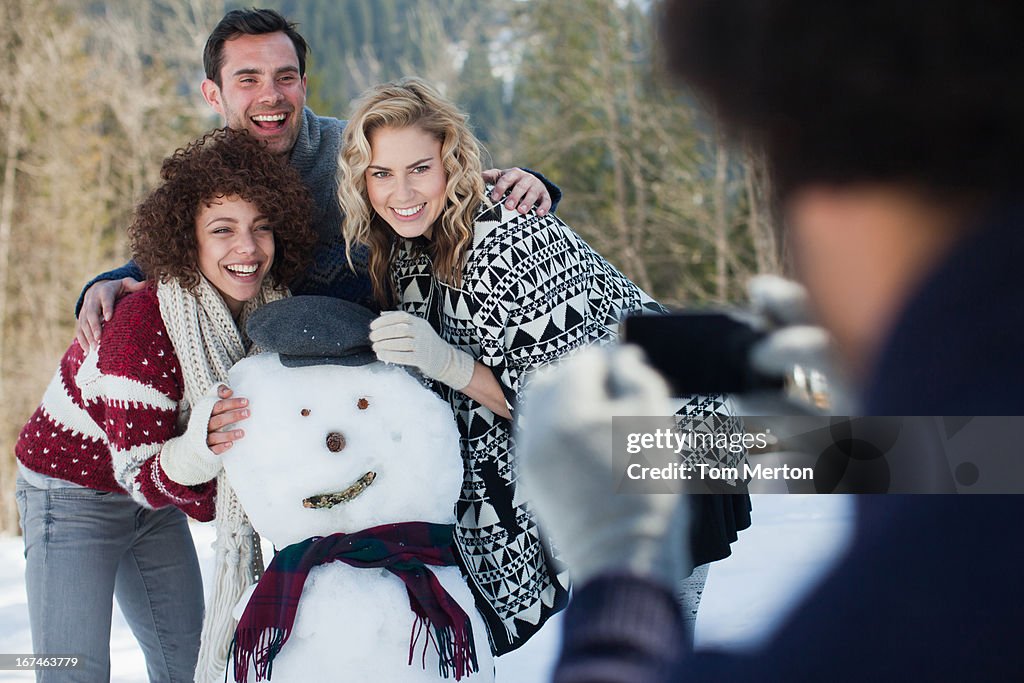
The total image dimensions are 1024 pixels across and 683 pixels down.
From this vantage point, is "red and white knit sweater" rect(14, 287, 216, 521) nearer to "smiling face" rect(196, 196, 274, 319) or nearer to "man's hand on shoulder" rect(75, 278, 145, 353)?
"man's hand on shoulder" rect(75, 278, 145, 353)

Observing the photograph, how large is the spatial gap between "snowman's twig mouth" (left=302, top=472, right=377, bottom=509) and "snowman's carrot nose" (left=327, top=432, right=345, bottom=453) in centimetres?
8

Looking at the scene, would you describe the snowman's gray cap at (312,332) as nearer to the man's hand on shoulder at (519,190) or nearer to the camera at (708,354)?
the man's hand on shoulder at (519,190)

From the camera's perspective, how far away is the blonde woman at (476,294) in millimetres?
2131

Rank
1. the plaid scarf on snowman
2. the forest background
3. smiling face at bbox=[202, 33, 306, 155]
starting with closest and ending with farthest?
the plaid scarf on snowman < smiling face at bbox=[202, 33, 306, 155] < the forest background

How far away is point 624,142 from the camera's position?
15867 mm

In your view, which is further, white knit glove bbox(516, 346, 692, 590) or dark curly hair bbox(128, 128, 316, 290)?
dark curly hair bbox(128, 128, 316, 290)

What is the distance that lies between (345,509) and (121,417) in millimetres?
549

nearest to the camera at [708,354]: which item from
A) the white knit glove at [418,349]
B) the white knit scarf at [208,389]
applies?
the white knit glove at [418,349]

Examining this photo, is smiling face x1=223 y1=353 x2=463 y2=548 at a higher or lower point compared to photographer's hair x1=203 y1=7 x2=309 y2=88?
lower

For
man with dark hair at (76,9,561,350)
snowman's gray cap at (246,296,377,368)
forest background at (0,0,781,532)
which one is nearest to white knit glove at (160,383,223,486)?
snowman's gray cap at (246,296,377,368)

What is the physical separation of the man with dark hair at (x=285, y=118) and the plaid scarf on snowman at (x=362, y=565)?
2.18 feet

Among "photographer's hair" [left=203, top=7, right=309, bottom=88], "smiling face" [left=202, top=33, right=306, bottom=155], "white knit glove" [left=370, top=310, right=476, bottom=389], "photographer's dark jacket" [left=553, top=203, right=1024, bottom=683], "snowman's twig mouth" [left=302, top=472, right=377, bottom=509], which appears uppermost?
"photographer's hair" [left=203, top=7, right=309, bottom=88]

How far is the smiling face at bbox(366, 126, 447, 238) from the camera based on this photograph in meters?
2.20

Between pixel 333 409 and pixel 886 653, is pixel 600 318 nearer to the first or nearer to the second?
pixel 333 409
